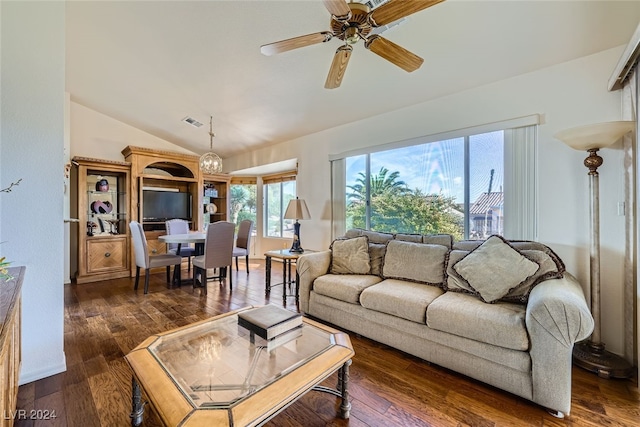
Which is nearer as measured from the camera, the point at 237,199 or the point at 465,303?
the point at 465,303

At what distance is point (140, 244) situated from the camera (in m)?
3.81

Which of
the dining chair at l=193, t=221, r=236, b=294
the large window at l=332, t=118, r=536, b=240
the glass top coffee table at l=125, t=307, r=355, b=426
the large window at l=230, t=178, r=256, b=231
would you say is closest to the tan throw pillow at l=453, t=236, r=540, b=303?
the large window at l=332, t=118, r=536, b=240

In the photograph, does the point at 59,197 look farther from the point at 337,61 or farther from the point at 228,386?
the point at 337,61

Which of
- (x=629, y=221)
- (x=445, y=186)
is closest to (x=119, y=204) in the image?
(x=445, y=186)

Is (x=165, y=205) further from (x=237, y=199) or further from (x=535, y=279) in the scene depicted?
(x=535, y=279)

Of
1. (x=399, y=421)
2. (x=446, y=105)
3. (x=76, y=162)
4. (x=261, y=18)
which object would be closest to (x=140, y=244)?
(x=76, y=162)

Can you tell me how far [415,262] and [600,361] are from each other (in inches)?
56.0

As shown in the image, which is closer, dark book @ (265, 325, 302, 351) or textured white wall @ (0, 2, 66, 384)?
dark book @ (265, 325, 302, 351)

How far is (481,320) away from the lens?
1805 mm

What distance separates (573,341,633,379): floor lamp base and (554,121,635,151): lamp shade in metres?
1.53

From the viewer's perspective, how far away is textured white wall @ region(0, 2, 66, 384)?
1.79 metres

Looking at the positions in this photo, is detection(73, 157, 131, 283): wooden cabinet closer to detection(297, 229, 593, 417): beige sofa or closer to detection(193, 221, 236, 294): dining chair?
detection(193, 221, 236, 294): dining chair

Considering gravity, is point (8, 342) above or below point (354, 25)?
below

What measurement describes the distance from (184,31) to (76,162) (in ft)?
10.3
